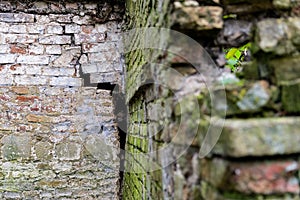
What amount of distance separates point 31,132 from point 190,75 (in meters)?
2.20

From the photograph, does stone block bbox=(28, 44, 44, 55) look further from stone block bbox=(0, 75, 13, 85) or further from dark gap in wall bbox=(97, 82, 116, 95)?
dark gap in wall bbox=(97, 82, 116, 95)

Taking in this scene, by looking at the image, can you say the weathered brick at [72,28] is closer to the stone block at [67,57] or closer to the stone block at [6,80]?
the stone block at [67,57]

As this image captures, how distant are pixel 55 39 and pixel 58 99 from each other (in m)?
0.57

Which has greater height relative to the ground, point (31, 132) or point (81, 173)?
point (31, 132)

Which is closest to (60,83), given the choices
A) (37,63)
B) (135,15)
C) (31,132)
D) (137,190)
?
(37,63)

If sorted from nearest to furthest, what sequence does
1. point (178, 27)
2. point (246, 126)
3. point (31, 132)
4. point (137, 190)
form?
point (246, 126) → point (178, 27) → point (137, 190) → point (31, 132)

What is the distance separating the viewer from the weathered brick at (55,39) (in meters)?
3.31

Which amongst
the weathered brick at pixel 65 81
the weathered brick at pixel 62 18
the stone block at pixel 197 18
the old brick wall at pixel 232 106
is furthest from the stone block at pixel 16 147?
the stone block at pixel 197 18

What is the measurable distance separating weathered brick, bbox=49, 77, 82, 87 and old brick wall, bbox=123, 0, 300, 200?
59.9 inches

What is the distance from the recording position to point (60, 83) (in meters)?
3.29

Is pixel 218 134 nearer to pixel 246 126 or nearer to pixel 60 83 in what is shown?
pixel 246 126

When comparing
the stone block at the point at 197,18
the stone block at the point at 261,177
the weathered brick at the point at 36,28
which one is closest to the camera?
the stone block at the point at 261,177

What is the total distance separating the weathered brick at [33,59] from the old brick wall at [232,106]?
5.50ft

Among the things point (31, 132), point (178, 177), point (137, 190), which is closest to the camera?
point (178, 177)
